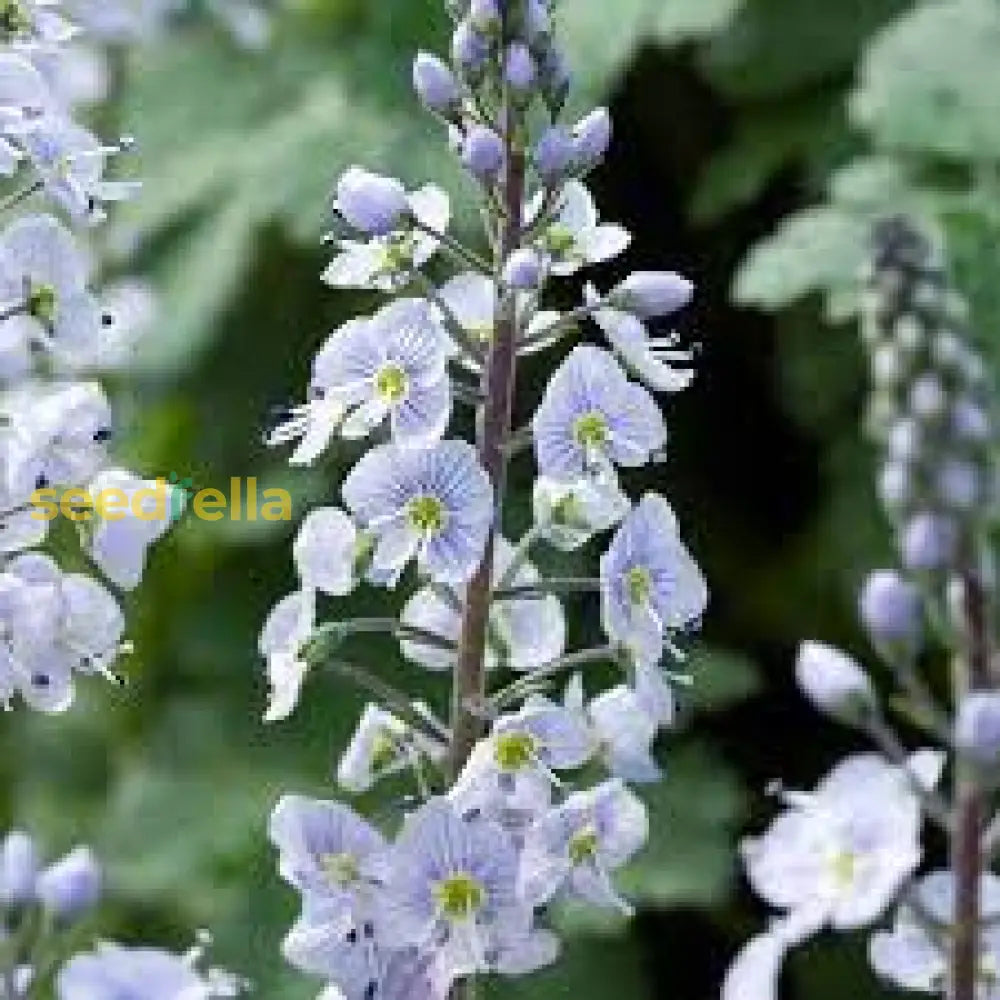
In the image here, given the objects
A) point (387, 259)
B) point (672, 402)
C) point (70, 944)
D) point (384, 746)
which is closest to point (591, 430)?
point (387, 259)

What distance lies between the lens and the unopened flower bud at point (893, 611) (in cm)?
212

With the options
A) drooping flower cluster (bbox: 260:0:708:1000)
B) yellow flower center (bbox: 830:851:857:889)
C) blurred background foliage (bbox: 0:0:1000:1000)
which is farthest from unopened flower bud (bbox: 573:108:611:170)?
blurred background foliage (bbox: 0:0:1000:1000)

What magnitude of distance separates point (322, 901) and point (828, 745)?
2.52m

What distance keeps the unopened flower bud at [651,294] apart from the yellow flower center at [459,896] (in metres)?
0.46

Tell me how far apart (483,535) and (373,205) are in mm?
271

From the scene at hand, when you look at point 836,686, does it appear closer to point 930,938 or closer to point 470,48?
point 930,938

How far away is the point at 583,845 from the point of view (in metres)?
2.57

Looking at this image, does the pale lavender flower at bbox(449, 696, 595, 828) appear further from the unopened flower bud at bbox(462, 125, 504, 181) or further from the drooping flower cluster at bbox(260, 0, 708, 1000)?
the unopened flower bud at bbox(462, 125, 504, 181)

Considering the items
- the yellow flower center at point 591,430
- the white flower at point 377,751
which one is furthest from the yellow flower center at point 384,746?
the yellow flower center at point 591,430

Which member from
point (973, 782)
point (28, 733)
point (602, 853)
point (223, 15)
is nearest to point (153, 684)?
point (28, 733)

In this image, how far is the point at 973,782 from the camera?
204 centimetres

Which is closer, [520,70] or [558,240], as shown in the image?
[520,70]

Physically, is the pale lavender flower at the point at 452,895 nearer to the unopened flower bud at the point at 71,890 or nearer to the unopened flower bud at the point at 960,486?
the unopened flower bud at the point at 71,890

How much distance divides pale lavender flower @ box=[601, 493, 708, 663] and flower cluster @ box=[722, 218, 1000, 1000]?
0.38 meters
